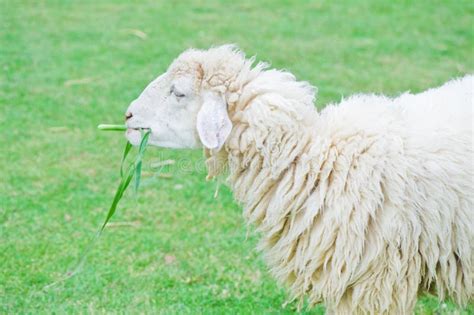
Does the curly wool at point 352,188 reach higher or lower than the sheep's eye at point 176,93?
lower

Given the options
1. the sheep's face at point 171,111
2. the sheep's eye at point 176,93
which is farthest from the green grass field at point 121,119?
the sheep's eye at point 176,93

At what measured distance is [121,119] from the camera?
739cm

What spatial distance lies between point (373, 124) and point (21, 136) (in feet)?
12.7

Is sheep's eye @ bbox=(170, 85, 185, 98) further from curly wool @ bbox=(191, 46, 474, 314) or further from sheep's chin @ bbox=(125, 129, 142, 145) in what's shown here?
sheep's chin @ bbox=(125, 129, 142, 145)

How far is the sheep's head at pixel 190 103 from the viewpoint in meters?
3.73

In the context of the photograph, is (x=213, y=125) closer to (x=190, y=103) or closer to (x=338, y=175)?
(x=190, y=103)

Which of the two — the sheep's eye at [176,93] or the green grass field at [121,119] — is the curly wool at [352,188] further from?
the green grass field at [121,119]

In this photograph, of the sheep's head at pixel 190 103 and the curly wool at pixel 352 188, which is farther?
the sheep's head at pixel 190 103

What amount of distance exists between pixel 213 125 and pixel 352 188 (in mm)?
585

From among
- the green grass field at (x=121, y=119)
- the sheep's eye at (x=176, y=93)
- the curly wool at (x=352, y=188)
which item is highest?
the sheep's eye at (x=176, y=93)

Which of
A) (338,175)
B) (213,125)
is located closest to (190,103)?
(213,125)

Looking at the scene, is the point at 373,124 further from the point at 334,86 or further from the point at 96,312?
the point at 334,86

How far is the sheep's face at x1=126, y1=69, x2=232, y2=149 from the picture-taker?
3.85 meters

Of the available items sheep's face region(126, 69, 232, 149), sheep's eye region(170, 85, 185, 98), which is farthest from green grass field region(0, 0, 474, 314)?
sheep's eye region(170, 85, 185, 98)
